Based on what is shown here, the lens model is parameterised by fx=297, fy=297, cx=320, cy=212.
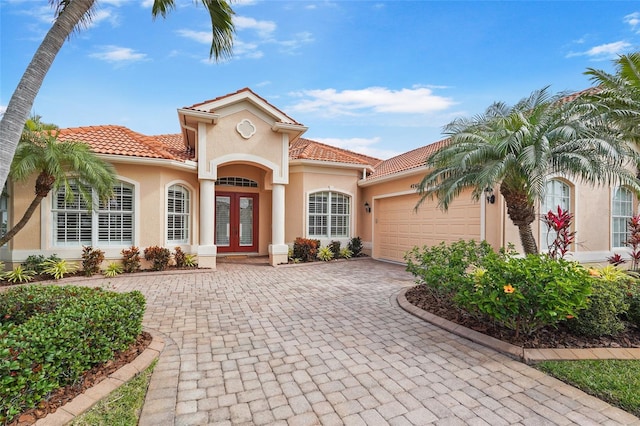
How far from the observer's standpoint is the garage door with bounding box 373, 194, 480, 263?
10062 millimetres

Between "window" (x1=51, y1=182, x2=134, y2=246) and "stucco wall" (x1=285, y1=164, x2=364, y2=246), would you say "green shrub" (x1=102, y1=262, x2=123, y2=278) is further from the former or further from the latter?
"stucco wall" (x1=285, y1=164, x2=364, y2=246)

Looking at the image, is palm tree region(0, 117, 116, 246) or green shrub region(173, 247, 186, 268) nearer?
palm tree region(0, 117, 116, 246)

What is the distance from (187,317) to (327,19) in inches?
358

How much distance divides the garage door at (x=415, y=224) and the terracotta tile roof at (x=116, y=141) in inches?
351

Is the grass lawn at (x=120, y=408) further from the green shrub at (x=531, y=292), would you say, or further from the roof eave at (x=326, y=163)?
the roof eave at (x=326, y=163)

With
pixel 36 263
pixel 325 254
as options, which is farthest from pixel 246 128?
pixel 36 263

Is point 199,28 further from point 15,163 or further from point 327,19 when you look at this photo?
point 15,163

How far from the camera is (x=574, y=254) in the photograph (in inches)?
422

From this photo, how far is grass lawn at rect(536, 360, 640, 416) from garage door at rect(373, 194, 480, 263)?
596 centimetres

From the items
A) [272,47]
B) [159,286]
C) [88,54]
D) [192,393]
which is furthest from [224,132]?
[192,393]

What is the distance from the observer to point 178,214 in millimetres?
11633

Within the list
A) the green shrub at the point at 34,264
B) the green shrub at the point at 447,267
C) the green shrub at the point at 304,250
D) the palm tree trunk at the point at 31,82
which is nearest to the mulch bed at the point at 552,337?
the green shrub at the point at 447,267

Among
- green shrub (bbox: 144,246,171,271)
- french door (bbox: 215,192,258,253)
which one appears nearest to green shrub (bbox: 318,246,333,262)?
french door (bbox: 215,192,258,253)

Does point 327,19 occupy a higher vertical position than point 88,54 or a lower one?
higher
